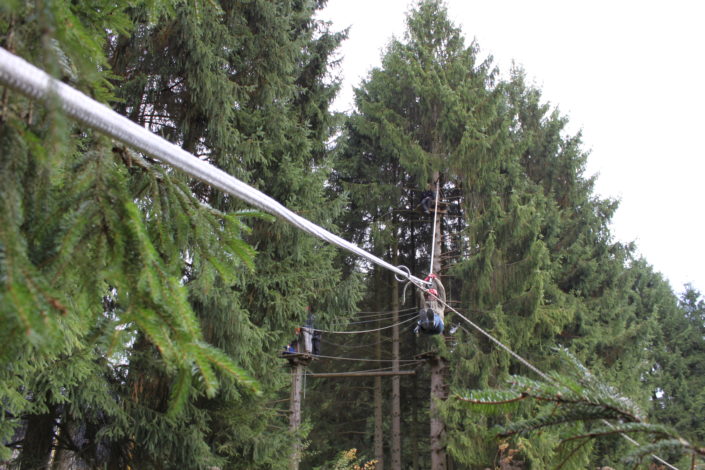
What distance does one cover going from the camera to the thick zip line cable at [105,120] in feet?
2.83

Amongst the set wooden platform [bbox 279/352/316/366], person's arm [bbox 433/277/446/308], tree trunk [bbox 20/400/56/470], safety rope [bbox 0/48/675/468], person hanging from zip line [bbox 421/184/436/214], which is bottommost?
tree trunk [bbox 20/400/56/470]

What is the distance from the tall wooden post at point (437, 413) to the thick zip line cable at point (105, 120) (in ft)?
33.5

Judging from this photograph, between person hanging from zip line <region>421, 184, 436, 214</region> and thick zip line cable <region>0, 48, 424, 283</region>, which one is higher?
person hanging from zip line <region>421, 184, 436, 214</region>

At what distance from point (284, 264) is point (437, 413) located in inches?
219

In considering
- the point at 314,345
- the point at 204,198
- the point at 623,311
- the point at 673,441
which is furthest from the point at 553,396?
the point at 623,311

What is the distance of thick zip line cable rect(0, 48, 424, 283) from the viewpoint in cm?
86

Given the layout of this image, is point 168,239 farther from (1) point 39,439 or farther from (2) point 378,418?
(2) point 378,418

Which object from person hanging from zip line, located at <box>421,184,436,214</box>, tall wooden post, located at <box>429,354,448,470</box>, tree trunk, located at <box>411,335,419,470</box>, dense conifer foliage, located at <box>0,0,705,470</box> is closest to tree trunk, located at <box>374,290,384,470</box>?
dense conifer foliage, located at <box>0,0,705,470</box>

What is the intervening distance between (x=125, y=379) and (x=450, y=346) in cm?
823

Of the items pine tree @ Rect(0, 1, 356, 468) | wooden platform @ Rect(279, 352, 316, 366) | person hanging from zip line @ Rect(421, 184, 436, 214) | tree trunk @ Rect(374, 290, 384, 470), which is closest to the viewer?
pine tree @ Rect(0, 1, 356, 468)

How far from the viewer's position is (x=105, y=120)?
1.07 meters

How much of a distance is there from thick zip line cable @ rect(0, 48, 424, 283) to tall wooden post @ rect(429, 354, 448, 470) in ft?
33.5

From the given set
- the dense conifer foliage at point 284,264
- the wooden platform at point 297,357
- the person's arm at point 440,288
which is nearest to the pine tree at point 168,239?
the dense conifer foliage at point 284,264

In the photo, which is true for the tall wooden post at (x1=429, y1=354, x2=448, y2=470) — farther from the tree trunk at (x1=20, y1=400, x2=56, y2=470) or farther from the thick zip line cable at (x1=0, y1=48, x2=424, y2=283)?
the thick zip line cable at (x1=0, y1=48, x2=424, y2=283)
